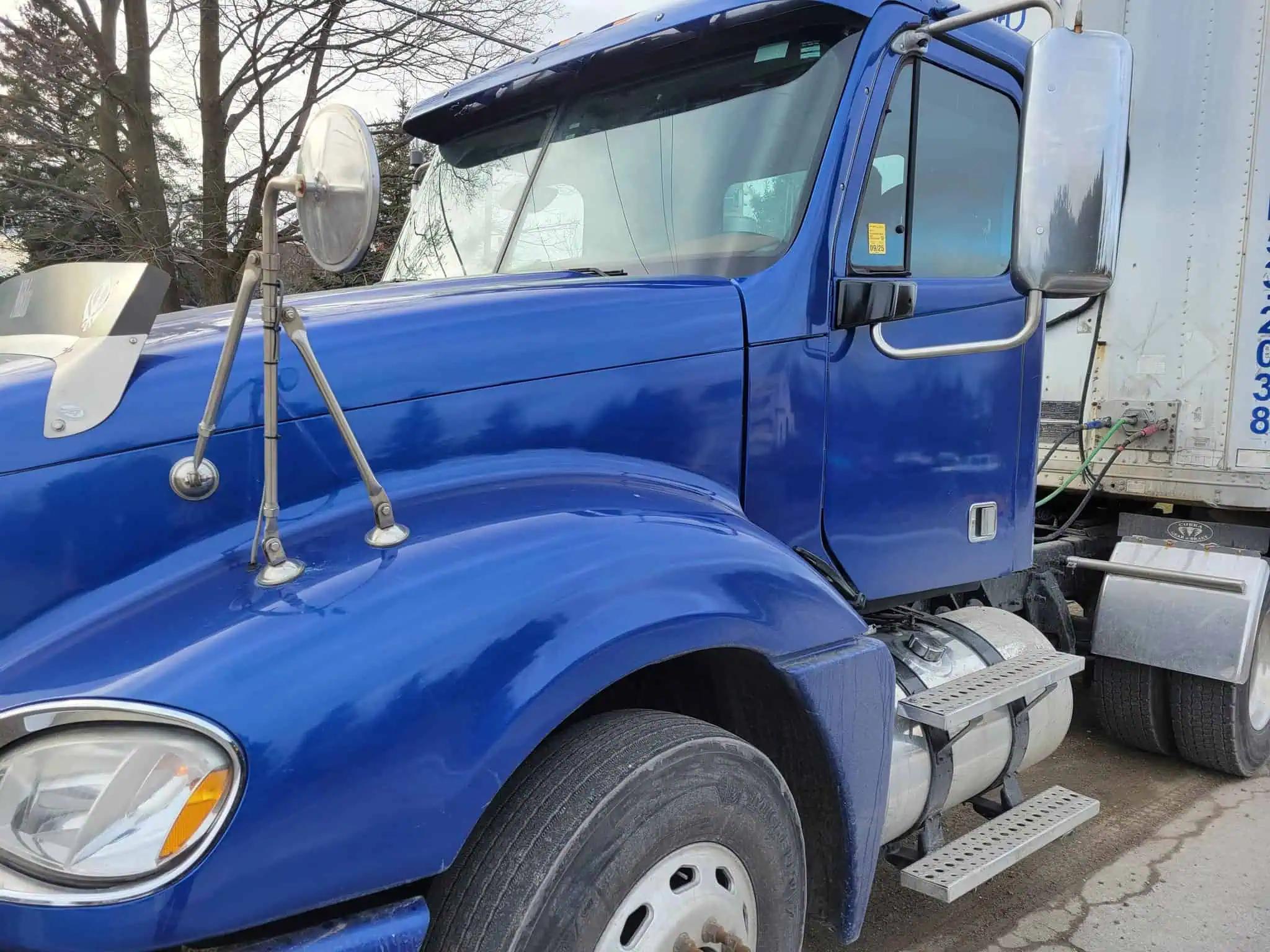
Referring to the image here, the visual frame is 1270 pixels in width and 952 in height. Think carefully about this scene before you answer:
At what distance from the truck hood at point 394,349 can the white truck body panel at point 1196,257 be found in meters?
2.97

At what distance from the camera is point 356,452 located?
5.18ft

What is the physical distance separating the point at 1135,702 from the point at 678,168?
11.0 ft

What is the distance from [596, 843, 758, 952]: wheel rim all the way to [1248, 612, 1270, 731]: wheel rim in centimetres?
358

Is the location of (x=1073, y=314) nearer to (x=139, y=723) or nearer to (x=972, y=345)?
(x=972, y=345)

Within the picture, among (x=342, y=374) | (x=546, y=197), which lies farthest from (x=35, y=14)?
(x=342, y=374)

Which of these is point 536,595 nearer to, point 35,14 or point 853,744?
point 853,744

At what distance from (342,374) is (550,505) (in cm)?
44

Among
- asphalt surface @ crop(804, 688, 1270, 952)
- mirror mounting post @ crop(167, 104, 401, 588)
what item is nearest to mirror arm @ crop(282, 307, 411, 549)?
mirror mounting post @ crop(167, 104, 401, 588)

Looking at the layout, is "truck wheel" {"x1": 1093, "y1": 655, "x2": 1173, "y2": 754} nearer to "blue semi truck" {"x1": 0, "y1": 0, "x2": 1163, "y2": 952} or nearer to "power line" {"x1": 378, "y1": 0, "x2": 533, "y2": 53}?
"blue semi truck" {"x1": 0, "y1": 0, "x2": 1163, "y2": 952}

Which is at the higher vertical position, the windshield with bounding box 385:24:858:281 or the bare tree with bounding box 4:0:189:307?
the bare tree with bounding box 4:0:189:307

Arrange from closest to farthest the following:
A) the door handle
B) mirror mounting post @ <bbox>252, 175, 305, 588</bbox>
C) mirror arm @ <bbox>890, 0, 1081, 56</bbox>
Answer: mirror mounting post @ <bbox>252, 175, 305, 588</bbox>
mirror arm @ <bbox>890, 0, 1081, 56</bbox>
the door handle

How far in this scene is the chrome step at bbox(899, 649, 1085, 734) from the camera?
2.65m

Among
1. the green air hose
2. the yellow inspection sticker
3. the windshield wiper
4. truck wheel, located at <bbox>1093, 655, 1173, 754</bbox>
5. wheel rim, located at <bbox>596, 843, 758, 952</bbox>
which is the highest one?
the yellow inspection sticker

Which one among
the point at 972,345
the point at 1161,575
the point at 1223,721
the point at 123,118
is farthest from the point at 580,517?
the point at 123,118
